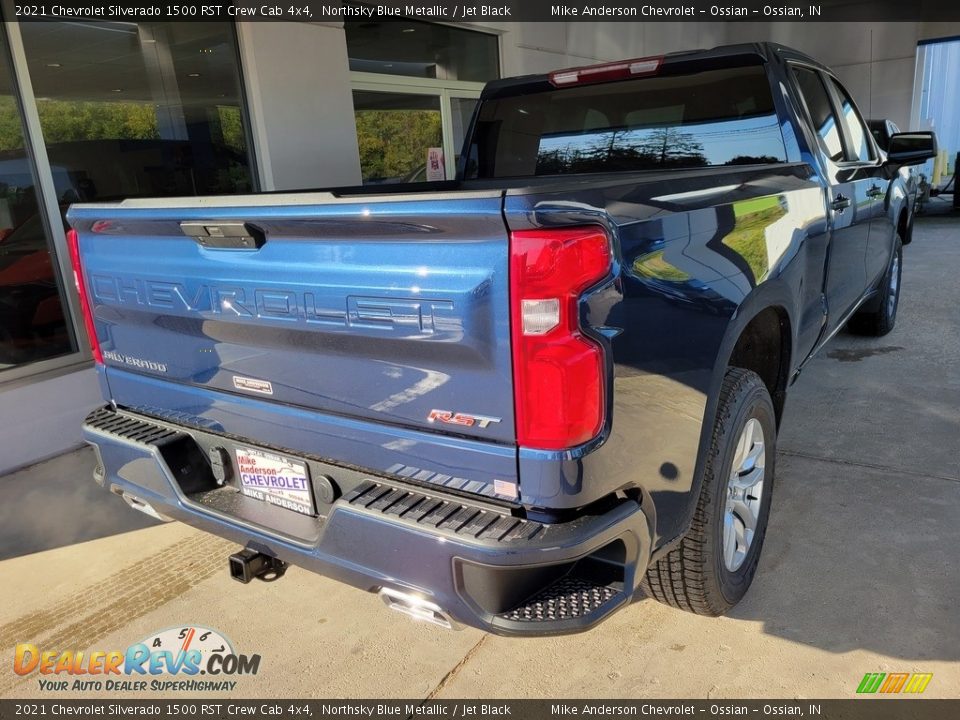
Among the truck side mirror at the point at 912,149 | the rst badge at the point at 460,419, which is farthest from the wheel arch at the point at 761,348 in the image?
the truck side mirror at the point at 912,149

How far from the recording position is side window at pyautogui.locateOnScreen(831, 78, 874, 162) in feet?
13.8

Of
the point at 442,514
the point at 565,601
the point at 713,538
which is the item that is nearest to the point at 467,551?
the point at 442,514

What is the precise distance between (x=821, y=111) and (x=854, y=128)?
75 centimetres

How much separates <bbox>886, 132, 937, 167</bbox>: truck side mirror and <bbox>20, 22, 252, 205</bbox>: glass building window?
15.1ft

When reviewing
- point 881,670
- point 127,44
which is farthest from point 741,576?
point 127,44

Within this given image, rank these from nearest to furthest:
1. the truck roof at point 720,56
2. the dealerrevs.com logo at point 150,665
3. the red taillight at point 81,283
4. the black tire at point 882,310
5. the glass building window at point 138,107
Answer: the dealerrevs.com logo at point 150,665, the red taillight at point 81,283, the truck roof at point 720,56, the glass building window at point 138,107, the black tire at point 882,310

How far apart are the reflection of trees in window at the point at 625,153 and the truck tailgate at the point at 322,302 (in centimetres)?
198

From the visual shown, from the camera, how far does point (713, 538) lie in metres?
2.33

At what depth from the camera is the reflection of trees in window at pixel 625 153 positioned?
346 centimetres

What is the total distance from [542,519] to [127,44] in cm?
512

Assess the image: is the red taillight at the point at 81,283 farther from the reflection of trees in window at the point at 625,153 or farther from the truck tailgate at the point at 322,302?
the reflection of trees in window at the point at 625,153

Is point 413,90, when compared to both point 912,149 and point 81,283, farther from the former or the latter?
point 81,283

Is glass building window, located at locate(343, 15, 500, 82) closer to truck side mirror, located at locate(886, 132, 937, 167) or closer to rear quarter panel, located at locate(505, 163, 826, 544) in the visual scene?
truck side mirror, located at locate(886, 132, 937, 167)
